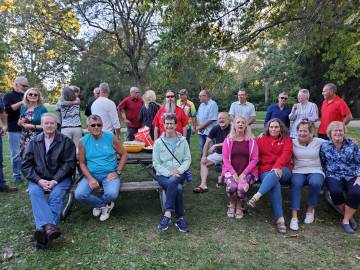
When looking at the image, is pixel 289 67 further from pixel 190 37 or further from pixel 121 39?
pixel 190 37

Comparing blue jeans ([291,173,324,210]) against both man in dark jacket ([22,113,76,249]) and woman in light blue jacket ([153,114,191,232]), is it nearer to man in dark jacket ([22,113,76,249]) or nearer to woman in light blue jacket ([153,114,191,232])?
woman in light blue jacket ([153,114,191,232])

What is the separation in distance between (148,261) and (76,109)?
325cm

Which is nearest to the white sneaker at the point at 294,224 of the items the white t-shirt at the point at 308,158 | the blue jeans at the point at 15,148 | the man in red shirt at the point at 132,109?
the white t-shirt at the point at 308,158

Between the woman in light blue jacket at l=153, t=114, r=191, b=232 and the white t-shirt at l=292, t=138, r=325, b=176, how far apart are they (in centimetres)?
153

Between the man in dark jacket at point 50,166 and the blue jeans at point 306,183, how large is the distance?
289 cm

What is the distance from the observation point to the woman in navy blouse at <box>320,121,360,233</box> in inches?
166

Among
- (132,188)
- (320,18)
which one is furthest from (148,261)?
(320,18)

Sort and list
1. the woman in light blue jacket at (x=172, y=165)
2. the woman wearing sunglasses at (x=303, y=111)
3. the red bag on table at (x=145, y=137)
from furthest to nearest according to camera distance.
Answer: the woman wearing sunglasses at (x=303, y=111) < the red bag on table at (x=145, y=137) < the woman in light blue jacket at (x=172, y=165)

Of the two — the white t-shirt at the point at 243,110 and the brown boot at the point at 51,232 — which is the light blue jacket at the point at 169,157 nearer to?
the brown boot at the point at 51,232

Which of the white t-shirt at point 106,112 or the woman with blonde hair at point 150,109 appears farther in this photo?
the woman with blonde hair at point 150,109

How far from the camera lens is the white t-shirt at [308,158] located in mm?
4586

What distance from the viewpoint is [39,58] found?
64.4 ft

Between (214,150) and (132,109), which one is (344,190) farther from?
(132,109)

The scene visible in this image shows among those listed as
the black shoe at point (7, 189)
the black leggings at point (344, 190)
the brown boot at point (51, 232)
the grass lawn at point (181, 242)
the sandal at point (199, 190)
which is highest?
the black leggings at point (344, 190)
